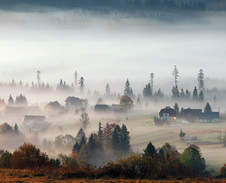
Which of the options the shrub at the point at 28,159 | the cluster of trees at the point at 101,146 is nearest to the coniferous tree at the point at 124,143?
the cluster of trees at the point at 101,146

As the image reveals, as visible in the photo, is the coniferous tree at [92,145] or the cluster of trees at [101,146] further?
the coniferous tree at [92,145]

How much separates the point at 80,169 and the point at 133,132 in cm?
14513

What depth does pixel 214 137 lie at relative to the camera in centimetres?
15938

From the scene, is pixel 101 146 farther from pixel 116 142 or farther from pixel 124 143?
pixel 124 143

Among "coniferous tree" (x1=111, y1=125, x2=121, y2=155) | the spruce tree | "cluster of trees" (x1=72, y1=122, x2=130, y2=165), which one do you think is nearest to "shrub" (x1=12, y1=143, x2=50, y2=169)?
"cluster of trees" (x1=72, y1=122, x2=130, y2=165)

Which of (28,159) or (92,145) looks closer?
(28,159)

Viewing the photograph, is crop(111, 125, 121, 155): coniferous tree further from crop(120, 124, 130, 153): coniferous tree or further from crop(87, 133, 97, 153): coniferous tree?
crop(87, 133, 97, 153): coniferous tree

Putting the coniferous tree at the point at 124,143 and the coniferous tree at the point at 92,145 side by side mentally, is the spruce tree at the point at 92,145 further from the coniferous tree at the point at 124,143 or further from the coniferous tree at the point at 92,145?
the coniferous tree at the point at 124,143

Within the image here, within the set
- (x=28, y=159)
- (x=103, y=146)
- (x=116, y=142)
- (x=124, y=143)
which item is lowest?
(x=103, y=146)

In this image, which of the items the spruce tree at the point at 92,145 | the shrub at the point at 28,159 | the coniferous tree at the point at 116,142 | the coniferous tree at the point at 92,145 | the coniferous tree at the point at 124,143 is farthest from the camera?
the coniferous tree at the point at 124,143

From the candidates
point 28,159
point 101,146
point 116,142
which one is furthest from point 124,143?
point 28,159

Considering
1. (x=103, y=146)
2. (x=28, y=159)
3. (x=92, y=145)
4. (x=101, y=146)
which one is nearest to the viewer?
(x=28, y=159)

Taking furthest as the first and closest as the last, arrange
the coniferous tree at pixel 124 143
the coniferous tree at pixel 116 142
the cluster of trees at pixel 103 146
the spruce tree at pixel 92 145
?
the coniferous tree at pixel 124 143
the coniferous tree at pixel 116 142
the spruce tree at pixel 92 145
the cluster of trees at pixel 103 146

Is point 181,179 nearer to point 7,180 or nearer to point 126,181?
point 126,181
